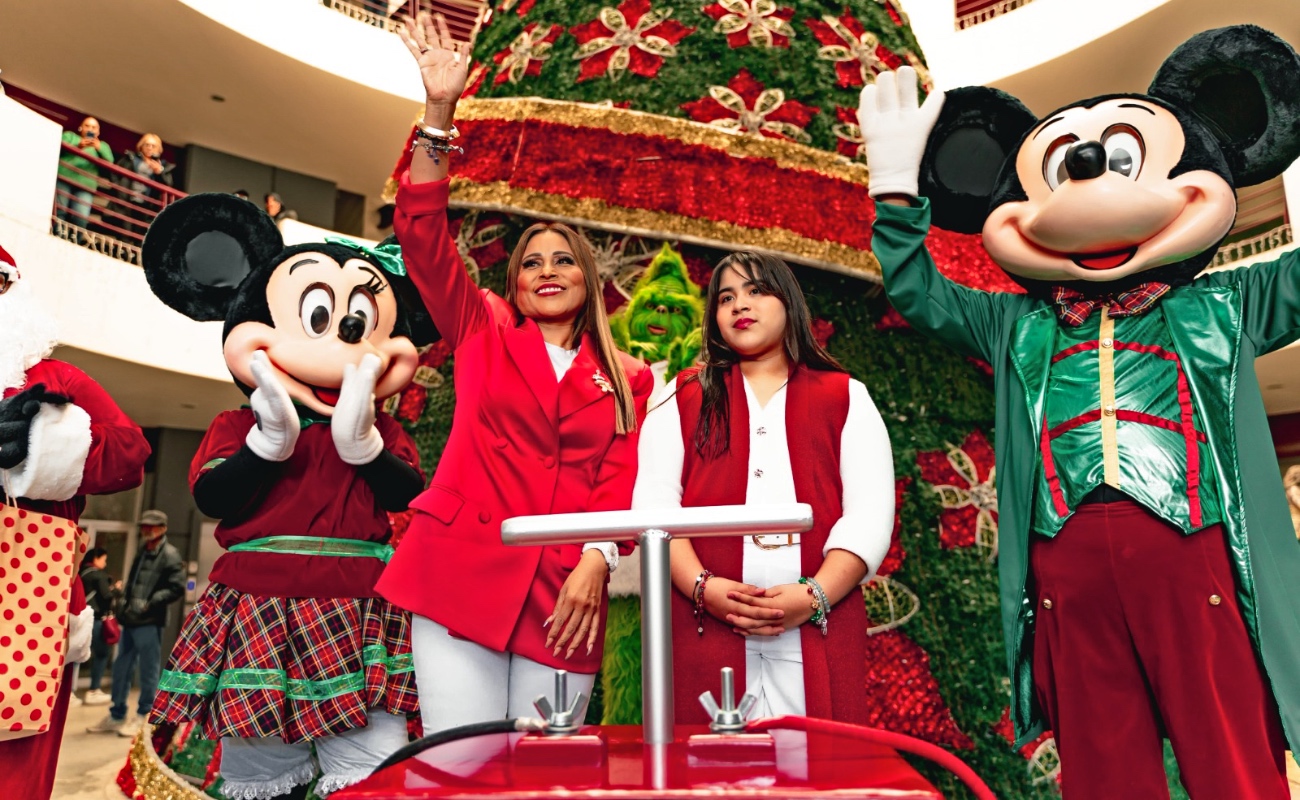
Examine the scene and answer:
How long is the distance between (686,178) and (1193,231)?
1.24 m

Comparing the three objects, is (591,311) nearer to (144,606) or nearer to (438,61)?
(438,61)

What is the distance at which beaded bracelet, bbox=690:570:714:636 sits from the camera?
188 centimetres

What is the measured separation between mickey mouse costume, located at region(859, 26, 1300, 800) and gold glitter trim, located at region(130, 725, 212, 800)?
200cm

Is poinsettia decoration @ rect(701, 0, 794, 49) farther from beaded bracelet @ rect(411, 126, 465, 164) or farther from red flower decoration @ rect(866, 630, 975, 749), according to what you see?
red flower decoration @ rect(866, 630, 975, 749)

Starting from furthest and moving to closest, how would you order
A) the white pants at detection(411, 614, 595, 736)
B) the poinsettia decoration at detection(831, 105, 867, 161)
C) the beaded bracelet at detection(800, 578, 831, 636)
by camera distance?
1. the poinsettia decoration at detection(831, 105, 867, 161)
2. the white pants at detection(411, 614, 595, 736)
3. the beaded bracelet at detection(800, 578, 831, 636)

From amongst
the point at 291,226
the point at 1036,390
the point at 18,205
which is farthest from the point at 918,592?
the point at 291,226

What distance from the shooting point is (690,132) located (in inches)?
112

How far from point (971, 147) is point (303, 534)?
5.33 feet

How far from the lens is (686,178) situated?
2820 millimetres

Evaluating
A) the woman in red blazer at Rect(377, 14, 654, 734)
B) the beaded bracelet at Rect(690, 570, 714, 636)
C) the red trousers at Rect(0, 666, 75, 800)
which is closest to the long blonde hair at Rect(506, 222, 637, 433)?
the woman in red blazer at Rect(377, 14, 654, 734)

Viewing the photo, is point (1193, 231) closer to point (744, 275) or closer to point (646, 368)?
point (744, 275)

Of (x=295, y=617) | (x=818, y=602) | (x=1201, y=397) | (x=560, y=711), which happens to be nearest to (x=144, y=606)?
(x=295, y=617)

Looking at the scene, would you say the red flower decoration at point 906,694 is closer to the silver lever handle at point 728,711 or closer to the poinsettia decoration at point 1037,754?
the poinsettia decoration at point 1037,754

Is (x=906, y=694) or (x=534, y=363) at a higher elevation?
(x=534, y=363)
